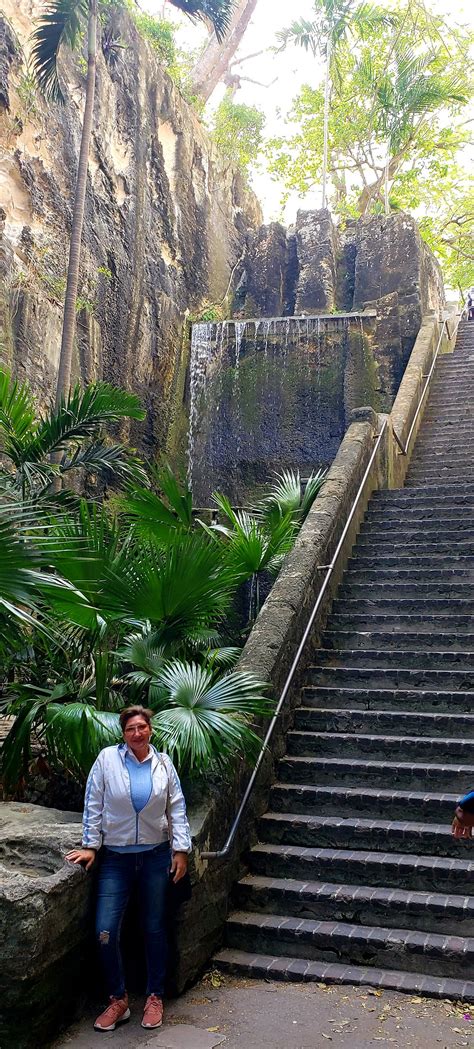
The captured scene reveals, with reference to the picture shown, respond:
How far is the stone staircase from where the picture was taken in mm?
4391

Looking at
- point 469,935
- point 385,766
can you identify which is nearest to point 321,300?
point 385,766

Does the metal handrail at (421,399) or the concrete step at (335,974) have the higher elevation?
the metal handrail at (421,399)

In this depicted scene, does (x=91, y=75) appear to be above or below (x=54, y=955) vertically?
above

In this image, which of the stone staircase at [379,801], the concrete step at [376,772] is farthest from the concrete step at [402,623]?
the concrete step at [376,772]

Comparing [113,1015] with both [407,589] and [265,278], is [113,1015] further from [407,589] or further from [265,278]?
[265,278]

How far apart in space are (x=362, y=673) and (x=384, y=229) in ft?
39.3

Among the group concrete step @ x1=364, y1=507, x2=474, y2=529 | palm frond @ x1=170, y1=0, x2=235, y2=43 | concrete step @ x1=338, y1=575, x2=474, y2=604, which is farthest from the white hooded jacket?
palm frond @ x1=170, y1=0, x2=235, y2=43

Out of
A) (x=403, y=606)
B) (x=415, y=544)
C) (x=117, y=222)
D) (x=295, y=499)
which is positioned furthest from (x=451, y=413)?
(x=117, y=222)

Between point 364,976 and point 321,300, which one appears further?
point 321,300

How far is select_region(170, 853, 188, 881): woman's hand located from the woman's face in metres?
0.52

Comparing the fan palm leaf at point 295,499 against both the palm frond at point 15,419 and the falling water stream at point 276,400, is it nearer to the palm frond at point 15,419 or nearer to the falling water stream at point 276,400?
the palm frond at point 15,419

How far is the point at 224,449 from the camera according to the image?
1509 cm

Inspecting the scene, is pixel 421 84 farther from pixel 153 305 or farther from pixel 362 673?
pixel 362 673

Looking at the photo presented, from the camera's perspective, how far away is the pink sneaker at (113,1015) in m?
3.76
